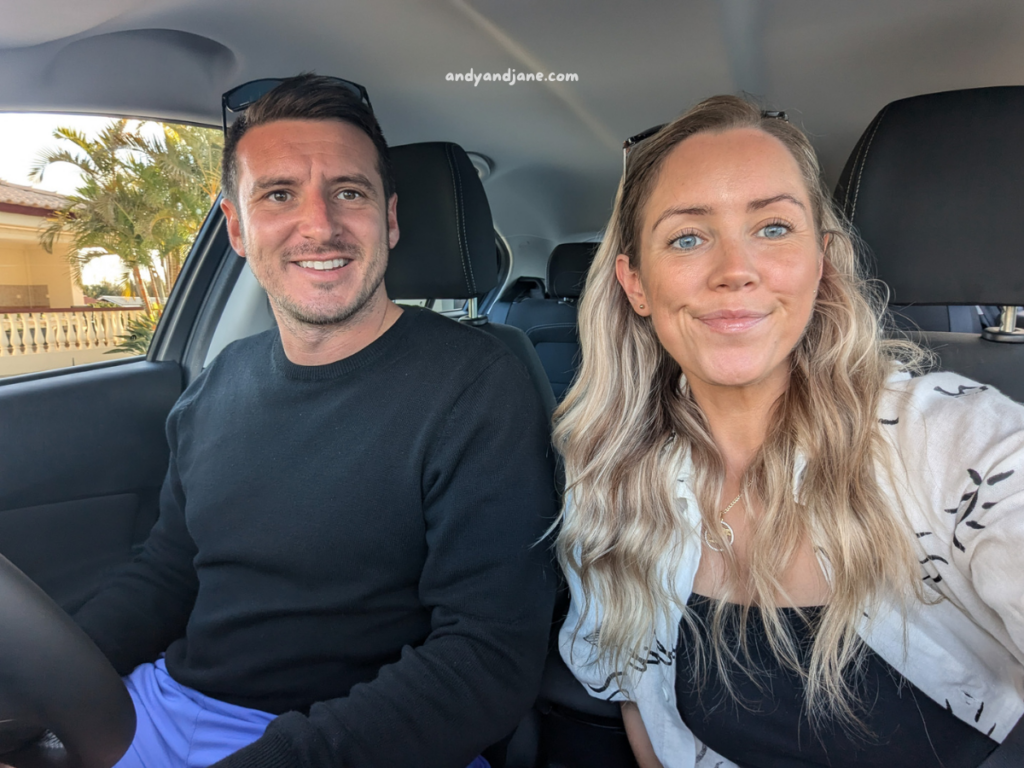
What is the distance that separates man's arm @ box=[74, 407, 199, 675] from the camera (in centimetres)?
140

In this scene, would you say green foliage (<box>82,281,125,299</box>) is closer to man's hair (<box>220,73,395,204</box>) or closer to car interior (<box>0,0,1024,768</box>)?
car interior (<box>0,0,1024,768</box>)

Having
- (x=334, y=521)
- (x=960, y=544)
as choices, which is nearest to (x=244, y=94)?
(x=334, y=521)

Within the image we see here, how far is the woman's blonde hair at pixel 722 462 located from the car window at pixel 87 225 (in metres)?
1.40

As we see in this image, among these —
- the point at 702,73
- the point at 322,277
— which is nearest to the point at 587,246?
the point at 702,73

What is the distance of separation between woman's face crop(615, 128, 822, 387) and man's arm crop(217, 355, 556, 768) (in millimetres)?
381

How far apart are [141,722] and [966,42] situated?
279 cm

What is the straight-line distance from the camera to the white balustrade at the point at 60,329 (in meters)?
1.73

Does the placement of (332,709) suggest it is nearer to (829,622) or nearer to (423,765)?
(423,765)

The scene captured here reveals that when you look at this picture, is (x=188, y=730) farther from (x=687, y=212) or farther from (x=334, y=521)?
(x=687, y=212)

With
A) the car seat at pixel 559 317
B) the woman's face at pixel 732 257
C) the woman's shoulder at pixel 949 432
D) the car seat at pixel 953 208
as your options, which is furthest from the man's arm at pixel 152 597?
the car seat at pixel 559 317

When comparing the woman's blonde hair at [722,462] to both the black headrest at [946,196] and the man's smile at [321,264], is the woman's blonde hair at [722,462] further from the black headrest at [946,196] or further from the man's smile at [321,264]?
the man's smile at [321,264]

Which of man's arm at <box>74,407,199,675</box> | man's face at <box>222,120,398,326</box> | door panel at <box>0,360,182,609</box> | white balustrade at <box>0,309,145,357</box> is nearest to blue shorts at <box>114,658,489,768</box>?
man's arm at <box>74,407,199,675</box>

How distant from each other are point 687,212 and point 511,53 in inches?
46.2

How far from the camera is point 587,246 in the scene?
13.6 ft
